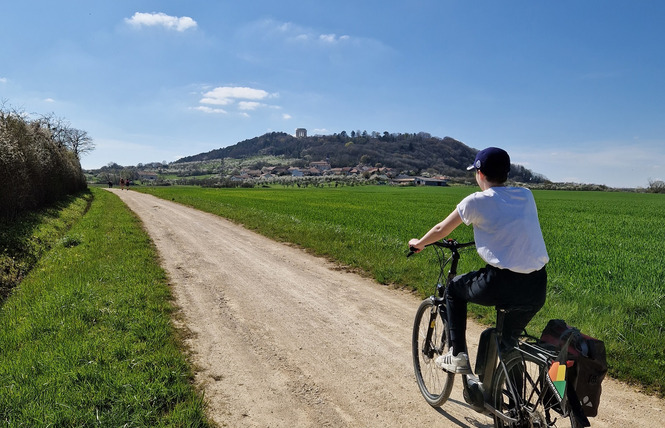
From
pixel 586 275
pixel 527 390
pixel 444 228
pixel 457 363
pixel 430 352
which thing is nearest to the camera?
pixel 527 390

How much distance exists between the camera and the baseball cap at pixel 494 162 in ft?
10.2

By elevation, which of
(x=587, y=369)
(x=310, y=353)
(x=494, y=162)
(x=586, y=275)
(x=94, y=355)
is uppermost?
(x=494, y=162)

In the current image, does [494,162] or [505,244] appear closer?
[505,244]

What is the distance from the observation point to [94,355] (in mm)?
4676

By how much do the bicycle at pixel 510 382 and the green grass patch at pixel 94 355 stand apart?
2.52 meters

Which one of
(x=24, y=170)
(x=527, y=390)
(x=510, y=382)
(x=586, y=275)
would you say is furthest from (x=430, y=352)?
(x=24, y=170)

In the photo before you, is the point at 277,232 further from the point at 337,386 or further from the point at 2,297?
the point at 337,386

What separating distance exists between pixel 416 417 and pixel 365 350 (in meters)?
1.49

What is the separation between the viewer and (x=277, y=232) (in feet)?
51.5

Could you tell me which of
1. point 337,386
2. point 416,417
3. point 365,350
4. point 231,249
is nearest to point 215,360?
point 337,386

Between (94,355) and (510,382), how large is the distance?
4.75m

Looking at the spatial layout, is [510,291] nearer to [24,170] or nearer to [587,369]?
[587,369]

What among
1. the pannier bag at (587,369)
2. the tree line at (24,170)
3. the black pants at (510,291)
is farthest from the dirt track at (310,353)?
the tree line at (24,170)

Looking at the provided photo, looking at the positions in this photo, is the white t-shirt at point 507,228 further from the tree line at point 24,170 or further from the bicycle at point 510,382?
the tree line at point 24,170
